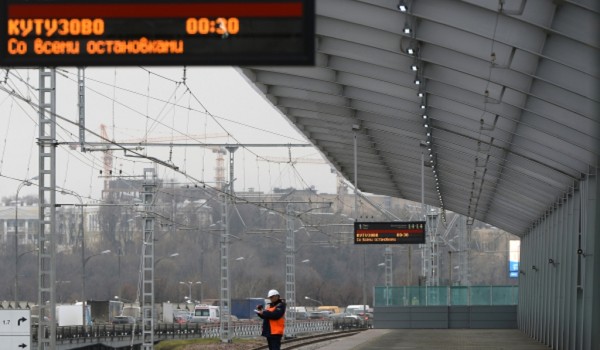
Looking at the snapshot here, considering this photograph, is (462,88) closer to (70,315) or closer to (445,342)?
(445,342)

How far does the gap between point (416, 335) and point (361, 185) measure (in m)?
6.64

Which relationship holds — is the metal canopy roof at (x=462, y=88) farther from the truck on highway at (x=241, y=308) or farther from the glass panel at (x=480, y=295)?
the truck on highway at (x=241, y=308)

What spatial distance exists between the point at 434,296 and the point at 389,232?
61.5 ft

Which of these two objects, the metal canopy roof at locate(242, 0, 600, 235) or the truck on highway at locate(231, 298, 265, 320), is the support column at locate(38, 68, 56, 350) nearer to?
the metal canopy roof at locate(242, 0, 600, 235)

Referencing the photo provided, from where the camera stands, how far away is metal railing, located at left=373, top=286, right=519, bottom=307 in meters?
60.7

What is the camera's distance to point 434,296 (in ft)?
202

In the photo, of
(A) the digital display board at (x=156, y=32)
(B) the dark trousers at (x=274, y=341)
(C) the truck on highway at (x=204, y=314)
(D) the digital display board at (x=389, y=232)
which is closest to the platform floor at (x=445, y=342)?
(D) the digital display board at (x=389, y=232)

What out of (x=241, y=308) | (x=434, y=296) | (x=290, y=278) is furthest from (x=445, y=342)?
(x=241, y=308)

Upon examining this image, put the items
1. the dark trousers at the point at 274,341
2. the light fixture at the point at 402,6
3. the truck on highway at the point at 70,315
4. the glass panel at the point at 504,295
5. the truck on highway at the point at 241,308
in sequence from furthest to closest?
the truck on highway at the point at 241,308, the truck on highway at the point at 70,315, the glass panel at the point at 504,295, the dark trousers at the point at 274,341, the light fixture at the point at 402,6

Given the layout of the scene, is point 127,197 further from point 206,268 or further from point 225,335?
point 225,335

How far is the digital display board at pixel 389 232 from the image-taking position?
43.2 m

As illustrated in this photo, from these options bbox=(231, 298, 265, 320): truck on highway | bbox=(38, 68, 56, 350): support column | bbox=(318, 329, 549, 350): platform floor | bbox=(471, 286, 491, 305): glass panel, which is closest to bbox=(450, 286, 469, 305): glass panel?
bbox=(471, 286, 491, 305): glass panel

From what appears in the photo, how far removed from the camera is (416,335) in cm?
5094

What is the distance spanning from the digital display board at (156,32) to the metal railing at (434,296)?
159 ft
